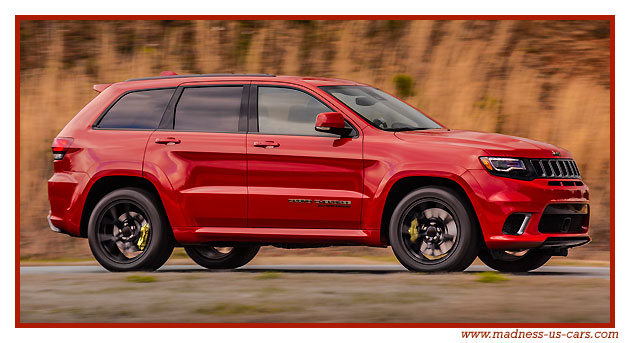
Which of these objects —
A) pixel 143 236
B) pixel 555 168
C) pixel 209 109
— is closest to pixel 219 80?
pixel 209 109

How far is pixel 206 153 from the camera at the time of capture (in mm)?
10953

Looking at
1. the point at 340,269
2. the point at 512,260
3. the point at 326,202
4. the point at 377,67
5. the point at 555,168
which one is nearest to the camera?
the point at 555,168

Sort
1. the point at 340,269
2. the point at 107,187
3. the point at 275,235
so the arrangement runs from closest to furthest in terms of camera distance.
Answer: the point at 275,235 < the point at 107,187 < the point at 340,269

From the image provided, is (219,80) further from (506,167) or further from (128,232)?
(506,167)

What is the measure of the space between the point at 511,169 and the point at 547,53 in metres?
7.61

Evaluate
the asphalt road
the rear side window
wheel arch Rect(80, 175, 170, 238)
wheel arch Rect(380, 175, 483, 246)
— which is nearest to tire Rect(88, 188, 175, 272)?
wheel arch Rect(80, 175, 170, 238)

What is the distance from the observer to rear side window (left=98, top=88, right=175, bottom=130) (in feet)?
37.6

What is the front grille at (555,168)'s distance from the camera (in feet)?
33.4

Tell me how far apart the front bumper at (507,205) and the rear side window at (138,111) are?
333 cm

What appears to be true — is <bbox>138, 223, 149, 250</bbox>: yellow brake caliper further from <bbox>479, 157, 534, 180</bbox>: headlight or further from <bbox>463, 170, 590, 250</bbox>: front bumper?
<bbox>479, 157, 534, 180</bbox>: headlight

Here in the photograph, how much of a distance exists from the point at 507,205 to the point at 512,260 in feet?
5.44

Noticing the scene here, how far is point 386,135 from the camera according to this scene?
1049 centimetres

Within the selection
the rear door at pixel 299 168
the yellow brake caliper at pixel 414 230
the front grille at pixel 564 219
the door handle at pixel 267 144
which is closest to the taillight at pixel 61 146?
the rear door at pixel 299 168

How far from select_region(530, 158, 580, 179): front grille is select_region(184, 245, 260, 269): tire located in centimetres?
381
